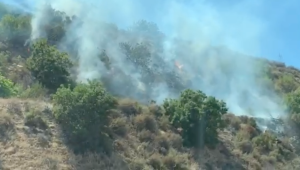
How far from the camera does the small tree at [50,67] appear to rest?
27.7 m

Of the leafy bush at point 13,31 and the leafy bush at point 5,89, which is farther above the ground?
the leafy bush at point 13,31

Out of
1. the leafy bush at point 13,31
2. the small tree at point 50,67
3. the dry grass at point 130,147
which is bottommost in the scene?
the dry grass at point 130,147

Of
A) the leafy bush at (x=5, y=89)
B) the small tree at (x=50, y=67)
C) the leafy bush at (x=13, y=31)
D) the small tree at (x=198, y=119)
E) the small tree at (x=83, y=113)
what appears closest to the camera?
the small tree at (x=83, y=113)

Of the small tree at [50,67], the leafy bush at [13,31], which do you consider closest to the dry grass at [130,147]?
the small tree at [50,67]

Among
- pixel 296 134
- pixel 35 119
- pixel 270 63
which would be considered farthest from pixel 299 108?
pixel 270 63

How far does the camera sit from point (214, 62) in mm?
50625

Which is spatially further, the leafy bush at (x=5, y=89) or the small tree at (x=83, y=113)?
the leafy bush at (x=5, y=89)

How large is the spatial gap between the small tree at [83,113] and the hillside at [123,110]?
4 centimetres

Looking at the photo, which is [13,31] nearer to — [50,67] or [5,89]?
[50,67]

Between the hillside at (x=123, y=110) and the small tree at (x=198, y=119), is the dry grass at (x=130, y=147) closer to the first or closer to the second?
the hillside at (x=123, y=110)

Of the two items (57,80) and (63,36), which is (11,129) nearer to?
(57,80)

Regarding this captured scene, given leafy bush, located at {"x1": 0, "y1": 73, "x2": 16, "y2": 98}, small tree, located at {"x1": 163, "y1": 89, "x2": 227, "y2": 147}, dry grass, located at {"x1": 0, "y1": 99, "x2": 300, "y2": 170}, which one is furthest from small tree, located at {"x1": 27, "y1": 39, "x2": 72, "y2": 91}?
small tree, located at {"x1": 163, "y1": 89, "x2": 227, "y2": 147}

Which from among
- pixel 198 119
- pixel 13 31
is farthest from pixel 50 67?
pixel 13 31

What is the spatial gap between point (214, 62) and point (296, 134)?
19127 millimetres
